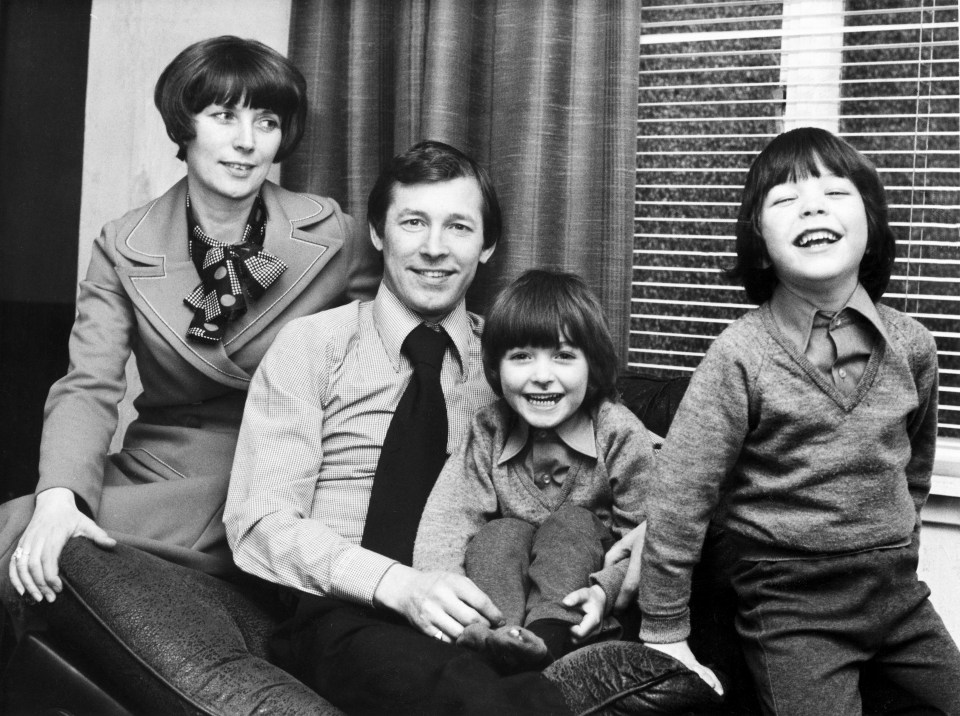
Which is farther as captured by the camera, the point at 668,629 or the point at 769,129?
the point at 769,129

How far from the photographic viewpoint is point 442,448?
1.58m

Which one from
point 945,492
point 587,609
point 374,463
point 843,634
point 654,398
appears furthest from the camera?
point 945,492

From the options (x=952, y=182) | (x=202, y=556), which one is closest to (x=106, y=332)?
(x=202, y=556)

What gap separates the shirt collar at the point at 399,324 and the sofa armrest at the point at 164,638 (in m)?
0.51

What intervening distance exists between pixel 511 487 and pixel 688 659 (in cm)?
40

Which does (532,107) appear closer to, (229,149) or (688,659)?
(229,149)

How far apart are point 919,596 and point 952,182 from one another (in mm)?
1039

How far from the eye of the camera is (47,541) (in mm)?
1457

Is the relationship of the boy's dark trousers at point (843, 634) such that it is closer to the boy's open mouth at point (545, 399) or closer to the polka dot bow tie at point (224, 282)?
the boy's open mouth at point (545, 399)

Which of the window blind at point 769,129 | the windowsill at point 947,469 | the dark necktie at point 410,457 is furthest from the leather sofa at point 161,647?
the window blind at point 769,129

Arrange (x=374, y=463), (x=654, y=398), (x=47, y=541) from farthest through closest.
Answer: (x=654, y=398) → (x=374, y=463) → (x=47, y=541)

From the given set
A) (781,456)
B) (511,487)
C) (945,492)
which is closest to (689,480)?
(781,456)

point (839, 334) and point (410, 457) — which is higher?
point (839, 334)

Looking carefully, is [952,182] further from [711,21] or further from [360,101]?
[360,101]
